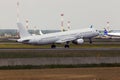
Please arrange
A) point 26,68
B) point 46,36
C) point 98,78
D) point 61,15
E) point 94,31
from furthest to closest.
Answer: point 61,15, point 94,31, point 46,36, point 26,68, point 98,78

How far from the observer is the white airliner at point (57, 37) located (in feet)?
341

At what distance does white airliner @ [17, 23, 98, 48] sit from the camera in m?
104

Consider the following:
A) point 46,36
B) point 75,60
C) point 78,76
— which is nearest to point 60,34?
point 46,36

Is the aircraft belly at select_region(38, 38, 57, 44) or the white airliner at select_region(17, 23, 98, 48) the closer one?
the white airliner at select_region(17, 23, 98, 48)

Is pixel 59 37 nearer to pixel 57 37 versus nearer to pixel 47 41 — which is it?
pixel 57 37

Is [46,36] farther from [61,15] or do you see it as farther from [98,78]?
[61,15]

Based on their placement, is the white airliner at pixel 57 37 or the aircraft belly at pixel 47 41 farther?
the aircraft belly at pixel 47 41

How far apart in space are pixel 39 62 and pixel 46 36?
48794 millimetres

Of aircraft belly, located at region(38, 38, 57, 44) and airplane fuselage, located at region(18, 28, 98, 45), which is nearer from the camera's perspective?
airplane fuselage, located at region(18, 28, 98, 45)

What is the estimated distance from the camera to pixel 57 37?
356 ft

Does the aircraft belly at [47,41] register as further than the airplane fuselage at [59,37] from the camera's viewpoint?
Yes

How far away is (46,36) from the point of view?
106m

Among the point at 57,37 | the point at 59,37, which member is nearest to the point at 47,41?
the point at 57,37

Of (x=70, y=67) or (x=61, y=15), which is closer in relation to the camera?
(x=70, y=67)
